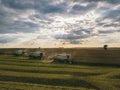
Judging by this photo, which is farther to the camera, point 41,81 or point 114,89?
point 41,81

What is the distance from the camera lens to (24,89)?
2372 centimetres

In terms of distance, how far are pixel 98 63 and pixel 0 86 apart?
34.7 meters

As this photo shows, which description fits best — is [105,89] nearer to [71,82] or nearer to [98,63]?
[71,82]

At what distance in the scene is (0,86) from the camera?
24938 mm

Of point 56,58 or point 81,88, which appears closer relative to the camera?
point 81,88

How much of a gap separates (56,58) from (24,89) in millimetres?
40369

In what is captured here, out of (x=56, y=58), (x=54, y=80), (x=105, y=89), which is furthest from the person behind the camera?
(x=56, y=58)

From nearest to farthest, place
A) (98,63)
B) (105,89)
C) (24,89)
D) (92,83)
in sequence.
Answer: (24,89)
(105,89)
(92,83)
(98,63)

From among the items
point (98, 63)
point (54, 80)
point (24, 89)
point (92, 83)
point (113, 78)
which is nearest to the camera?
point (24, 89)

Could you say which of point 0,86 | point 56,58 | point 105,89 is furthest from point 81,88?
point 56,58

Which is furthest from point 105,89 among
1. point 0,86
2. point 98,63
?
point 98,63

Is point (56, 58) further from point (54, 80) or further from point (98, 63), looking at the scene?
point (54, 80)

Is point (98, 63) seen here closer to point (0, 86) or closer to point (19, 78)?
point (19, 78)

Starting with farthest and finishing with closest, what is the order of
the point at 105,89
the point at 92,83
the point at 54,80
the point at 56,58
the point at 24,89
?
the point at 56,58
the point at 54,80
the point at 92,83
the point at 105,89
the point at 24,89
